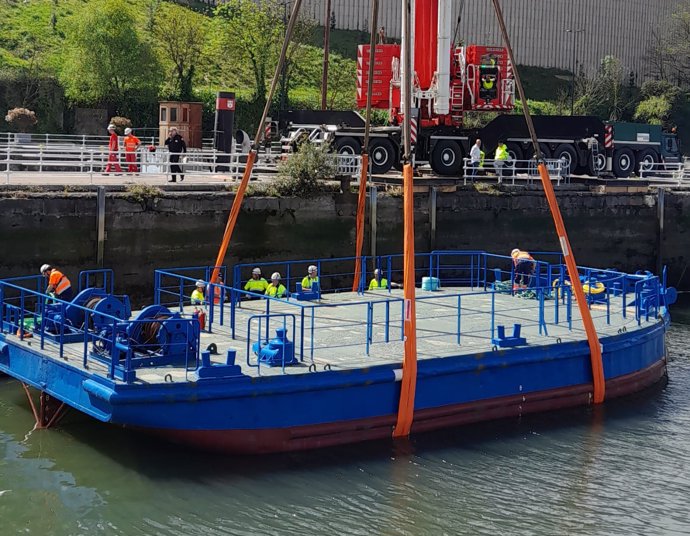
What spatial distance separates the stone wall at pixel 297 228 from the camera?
65.3ft

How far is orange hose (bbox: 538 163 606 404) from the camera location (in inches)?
611

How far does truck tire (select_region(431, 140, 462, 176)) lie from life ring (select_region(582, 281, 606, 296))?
11.3 m

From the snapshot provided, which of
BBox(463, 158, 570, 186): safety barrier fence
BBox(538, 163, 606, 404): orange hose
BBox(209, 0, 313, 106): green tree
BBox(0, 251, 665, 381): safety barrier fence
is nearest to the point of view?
BBox(0, 251, 665, 381): safety barrier fence

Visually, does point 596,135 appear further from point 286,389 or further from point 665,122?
point 665,122

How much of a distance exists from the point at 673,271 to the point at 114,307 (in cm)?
1974

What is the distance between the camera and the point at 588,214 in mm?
28312

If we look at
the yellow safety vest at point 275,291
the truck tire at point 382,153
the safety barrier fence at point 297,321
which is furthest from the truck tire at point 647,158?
the yellow safety vest at point 275,291

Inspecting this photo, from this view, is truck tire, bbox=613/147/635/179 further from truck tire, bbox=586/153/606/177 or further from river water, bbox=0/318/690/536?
river water, bbox=0/318/690/536

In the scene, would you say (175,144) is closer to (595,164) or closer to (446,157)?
(446,157)

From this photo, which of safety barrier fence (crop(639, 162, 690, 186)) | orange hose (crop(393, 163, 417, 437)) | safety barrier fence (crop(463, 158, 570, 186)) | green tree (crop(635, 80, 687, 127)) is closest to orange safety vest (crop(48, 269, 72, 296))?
orange hose (crop(393, 163, 417, 437))

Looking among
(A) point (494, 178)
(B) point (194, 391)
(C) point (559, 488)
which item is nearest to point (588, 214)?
(A) point (494, 178)

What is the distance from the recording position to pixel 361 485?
12.8 metres

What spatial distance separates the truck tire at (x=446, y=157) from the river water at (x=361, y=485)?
15.3m

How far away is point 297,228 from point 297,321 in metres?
7.50
